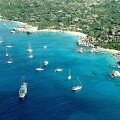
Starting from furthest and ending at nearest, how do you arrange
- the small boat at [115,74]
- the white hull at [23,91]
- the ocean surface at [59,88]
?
the small boat at [115,74], the white hull at [23,91], the ocean surface at [59,88]

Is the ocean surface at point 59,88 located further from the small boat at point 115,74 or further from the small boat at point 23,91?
the small boat at point 115,74

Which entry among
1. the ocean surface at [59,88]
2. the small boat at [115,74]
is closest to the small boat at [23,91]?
the ocean surface at [59,88]

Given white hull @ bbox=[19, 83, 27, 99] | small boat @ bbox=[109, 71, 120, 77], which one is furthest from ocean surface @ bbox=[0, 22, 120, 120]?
small boat @ bbox=[109, 71, 120, 77]

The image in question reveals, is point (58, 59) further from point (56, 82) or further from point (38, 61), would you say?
point (56, 82)

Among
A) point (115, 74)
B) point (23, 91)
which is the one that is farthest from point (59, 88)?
point (115, 74)

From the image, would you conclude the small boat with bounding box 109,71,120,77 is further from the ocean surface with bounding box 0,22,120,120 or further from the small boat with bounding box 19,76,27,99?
the small boat with bounding box 19,76,27,99

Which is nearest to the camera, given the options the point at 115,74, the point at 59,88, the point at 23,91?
the point at 23,91

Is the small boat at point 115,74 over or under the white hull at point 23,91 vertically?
over

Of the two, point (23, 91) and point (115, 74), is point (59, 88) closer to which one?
point (23, 91)
